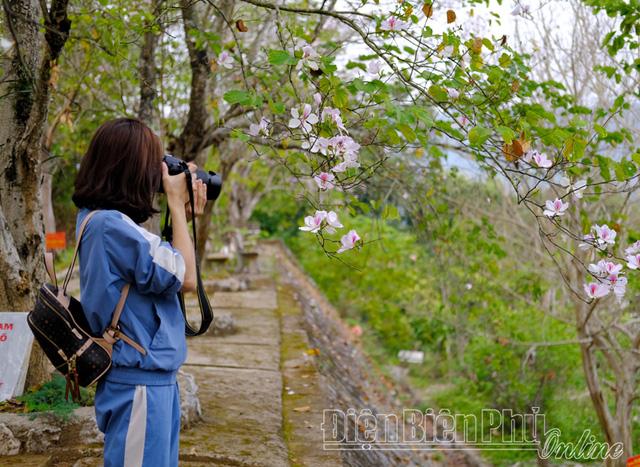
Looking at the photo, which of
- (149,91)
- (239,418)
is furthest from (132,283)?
(149,91)

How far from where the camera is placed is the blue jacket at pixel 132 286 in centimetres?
207

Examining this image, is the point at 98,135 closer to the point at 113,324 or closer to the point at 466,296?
the point at 113,324

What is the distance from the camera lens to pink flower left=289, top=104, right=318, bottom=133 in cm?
260

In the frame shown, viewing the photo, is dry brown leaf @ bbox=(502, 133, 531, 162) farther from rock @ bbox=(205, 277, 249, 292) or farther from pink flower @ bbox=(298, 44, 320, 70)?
rock @ bbox=(205, 277, 249, 292)

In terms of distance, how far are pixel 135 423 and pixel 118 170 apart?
31.5 inches

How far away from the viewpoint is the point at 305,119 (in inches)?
104

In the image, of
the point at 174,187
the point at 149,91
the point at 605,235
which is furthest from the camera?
the point at 149,91

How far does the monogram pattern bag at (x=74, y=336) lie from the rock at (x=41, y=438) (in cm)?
118

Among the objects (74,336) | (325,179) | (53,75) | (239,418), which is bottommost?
(239,418)

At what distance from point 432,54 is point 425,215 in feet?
8.63

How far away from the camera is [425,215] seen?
541 cm

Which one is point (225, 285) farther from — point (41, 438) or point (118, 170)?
point (118, 170)

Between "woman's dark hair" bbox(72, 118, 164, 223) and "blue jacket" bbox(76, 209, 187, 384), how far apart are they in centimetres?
6

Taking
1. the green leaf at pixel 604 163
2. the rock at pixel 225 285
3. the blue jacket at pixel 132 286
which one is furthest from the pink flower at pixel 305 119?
the rock at pixel 225 285
